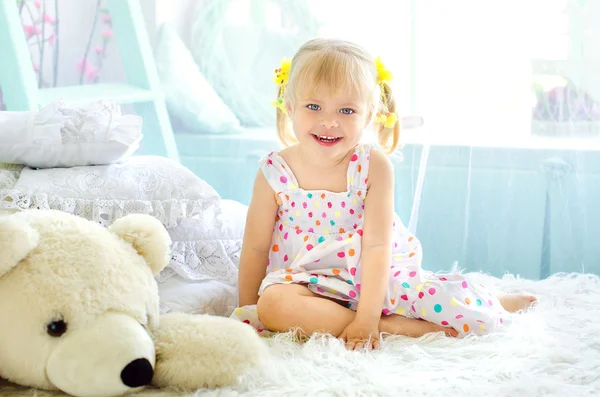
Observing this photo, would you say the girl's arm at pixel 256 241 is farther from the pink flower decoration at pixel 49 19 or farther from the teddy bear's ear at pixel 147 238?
the pink flower decoration at pixel 49 19

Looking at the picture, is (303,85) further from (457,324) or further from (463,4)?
(463,4)

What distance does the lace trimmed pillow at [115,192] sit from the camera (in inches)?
58.2

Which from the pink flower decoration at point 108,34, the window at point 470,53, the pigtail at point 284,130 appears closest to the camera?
the pigtail at point 284,130

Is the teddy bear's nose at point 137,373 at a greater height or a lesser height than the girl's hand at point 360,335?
greater

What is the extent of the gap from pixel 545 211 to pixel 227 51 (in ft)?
3.54

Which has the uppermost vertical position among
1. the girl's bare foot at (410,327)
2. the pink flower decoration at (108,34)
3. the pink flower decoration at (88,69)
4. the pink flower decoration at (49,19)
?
the pink flower decoration at (49,19)

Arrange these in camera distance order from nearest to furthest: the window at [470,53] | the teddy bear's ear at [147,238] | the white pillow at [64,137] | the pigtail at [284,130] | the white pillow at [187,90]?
the teddy bear's ear at [147,238] → the white pillow at [64,137] → the pigtail at [284,130] → the window at [470,53] → the white pillow at [187,90]

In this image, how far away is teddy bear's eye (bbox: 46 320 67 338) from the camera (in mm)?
1079

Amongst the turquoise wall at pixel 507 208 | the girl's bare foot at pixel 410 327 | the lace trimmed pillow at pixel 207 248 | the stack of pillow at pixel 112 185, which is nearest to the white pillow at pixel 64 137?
the stack of pillow at pixel 112 185

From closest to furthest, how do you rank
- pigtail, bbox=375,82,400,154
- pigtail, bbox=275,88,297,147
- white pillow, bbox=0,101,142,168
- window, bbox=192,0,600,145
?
white pillow, bbox=0,101,142,168
pigtail, bbox=375,82,400,154
pigtail, bbox=275,88,297,147
window, bbox=192,0,600,145

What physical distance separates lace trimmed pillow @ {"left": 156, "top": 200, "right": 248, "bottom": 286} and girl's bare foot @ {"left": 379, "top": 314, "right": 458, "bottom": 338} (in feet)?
1.17

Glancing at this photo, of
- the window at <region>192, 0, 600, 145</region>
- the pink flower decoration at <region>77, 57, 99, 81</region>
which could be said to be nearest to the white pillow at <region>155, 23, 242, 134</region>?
the window at <region>192, 0, 600, 145</region>

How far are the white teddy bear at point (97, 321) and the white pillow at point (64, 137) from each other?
1.13ft

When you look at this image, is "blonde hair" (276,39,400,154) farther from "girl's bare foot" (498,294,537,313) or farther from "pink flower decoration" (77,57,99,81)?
"pink flower decoration" (77,57,99,81)
